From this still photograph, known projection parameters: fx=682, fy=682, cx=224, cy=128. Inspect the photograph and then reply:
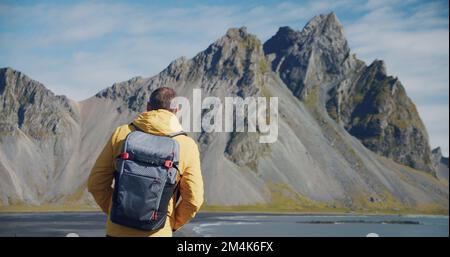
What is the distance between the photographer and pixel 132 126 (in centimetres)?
923

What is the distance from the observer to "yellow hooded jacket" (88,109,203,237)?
9031 mm

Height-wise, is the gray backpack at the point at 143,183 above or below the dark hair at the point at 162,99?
below

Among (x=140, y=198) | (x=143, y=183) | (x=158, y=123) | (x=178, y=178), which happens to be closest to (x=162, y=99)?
(x=158, y=123)

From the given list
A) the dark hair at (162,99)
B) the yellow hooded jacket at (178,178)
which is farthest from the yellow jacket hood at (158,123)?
the dark hair at (162,99)

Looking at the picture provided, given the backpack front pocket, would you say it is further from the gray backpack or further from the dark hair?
the dark hair

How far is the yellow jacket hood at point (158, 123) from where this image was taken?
9094 mm

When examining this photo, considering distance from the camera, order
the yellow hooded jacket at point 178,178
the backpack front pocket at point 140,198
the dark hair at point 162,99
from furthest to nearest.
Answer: the dark hair at point 162,99, the yellow hooded jacket at point 178,178, the backpack front pocket at point 140,198

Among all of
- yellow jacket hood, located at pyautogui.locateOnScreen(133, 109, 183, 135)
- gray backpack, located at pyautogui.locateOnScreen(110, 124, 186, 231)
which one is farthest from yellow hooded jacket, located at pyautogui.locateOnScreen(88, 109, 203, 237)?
gray backpack, located at pyautogui.locateOnScreen(110, 124, 186, 231)

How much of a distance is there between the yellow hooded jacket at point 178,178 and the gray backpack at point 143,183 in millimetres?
211

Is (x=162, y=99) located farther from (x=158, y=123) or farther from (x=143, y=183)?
(x=143, y=183)

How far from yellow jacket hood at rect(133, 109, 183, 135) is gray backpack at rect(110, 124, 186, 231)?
0.90 ft

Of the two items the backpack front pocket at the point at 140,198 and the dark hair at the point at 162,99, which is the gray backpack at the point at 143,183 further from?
the dark hair at the point at 162,99
